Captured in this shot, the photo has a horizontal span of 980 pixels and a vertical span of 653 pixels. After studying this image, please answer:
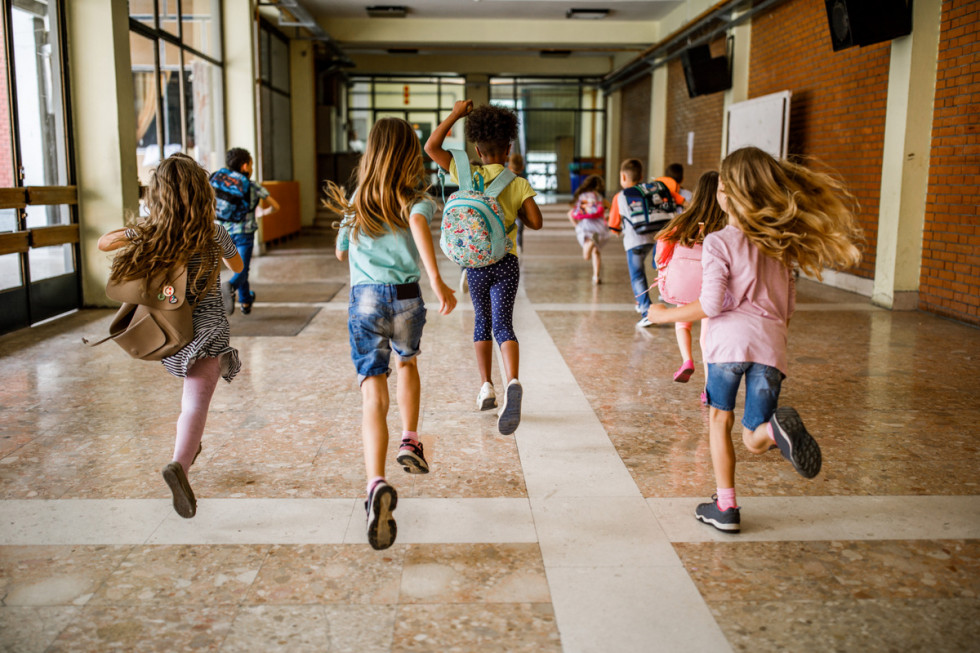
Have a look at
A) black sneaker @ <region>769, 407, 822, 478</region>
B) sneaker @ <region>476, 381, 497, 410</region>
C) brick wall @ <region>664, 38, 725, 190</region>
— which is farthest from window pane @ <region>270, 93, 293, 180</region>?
black sneaker @ <region>769, 407, 822, 478</region>

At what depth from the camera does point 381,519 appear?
265 cm

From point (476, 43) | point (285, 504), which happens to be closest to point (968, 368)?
point (285, 504)

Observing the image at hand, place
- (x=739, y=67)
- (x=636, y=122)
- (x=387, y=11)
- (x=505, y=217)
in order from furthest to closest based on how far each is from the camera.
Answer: (x=636, y=122), (x=387, y=11), (x=739, y=67), (x=505, y=217)

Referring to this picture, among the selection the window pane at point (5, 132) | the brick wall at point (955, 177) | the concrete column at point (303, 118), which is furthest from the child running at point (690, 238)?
the concrete column at point (303, 118)

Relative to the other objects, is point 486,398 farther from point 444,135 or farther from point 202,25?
point 202,25

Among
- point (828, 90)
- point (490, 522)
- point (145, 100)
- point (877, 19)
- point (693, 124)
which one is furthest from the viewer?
point (693, 124)

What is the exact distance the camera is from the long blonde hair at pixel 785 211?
2824 mm

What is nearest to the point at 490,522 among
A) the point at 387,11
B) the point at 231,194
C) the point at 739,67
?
the point at 231,194

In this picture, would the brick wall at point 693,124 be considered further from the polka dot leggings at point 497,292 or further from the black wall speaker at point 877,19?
the polka dot leggings at point 497,292

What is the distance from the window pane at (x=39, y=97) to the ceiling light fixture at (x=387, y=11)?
32.7 feet

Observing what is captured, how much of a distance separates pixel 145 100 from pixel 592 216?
523cm

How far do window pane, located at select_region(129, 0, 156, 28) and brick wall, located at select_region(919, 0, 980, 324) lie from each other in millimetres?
7975

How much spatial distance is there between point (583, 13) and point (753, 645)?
52.9 ft

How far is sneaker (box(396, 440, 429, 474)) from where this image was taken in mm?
3289
